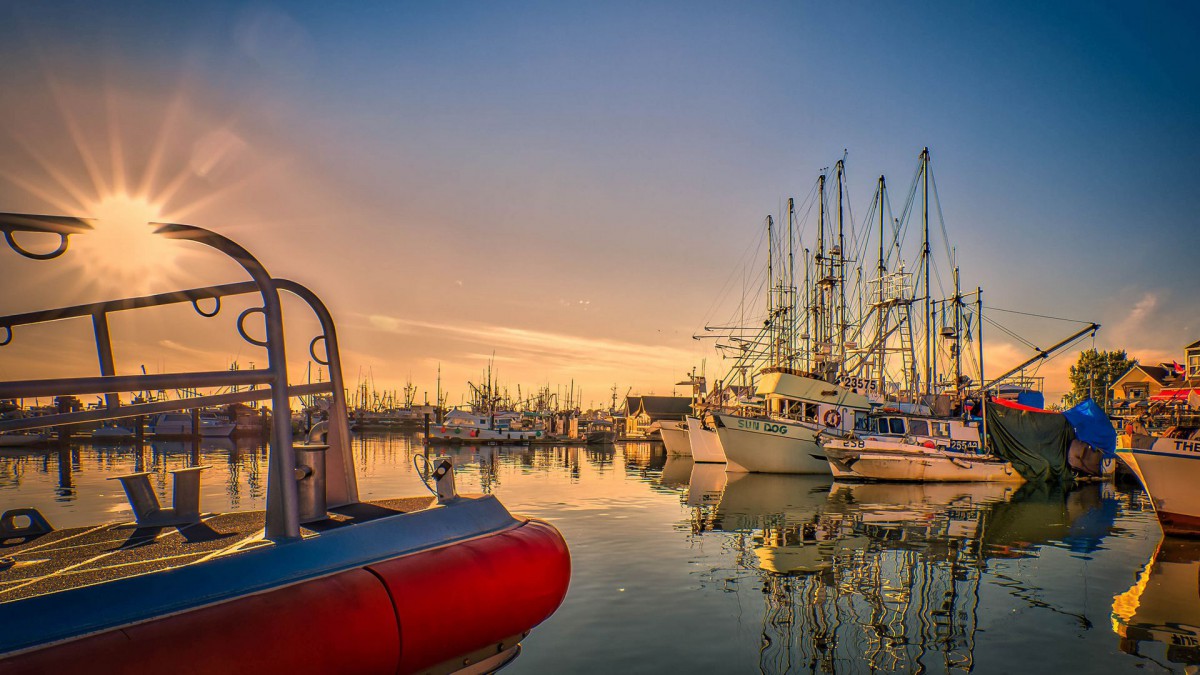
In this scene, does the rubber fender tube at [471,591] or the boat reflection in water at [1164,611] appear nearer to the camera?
the rubber fender tube at [471,591]

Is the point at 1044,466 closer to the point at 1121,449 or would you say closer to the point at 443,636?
the point at 1121,449

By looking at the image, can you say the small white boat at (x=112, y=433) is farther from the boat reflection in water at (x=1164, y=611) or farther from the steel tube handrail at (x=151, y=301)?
the boat reflection in water at (x=1164, y=611)

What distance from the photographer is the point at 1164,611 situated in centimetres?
1083

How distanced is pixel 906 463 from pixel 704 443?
14939 mm

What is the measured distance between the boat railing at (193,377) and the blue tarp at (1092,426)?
39.9 meters

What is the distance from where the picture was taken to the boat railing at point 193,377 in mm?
4160

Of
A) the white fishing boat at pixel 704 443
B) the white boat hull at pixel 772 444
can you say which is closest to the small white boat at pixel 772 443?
the white boat hull at pixel 772 444

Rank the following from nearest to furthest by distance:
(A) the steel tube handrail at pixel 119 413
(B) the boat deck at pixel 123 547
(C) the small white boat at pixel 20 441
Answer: (A) the steel tube handrail at pixel 119 413 → (B) the boat deck at pixel 123 547 → (C) the small white boat at pixel 20 441

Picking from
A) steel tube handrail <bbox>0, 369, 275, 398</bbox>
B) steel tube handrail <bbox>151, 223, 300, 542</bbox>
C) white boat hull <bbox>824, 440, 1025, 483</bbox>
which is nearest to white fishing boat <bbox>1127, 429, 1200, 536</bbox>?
white boat hull <bbox>824, 440, 1025, 483</bbox>

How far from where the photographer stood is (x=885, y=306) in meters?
43.0

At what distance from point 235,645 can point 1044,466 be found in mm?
38551

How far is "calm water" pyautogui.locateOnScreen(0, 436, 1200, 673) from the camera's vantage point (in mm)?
8562

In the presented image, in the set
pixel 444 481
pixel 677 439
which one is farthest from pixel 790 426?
pixel 444 481

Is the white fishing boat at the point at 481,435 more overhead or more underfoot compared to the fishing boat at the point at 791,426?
more underfoot
